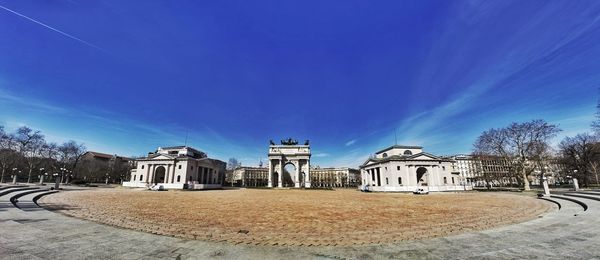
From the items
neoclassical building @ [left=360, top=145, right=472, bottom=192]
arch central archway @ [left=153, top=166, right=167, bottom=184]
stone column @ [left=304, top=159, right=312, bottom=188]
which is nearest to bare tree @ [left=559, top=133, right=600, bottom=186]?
neoclassical building @ [left=360, top=145, right=472, bottom=192]

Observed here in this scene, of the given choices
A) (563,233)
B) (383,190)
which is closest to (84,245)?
(563,233)

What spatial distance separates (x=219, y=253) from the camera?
5895mm

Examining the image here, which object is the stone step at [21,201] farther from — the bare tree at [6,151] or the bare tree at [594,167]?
the bare tree at [594,167]

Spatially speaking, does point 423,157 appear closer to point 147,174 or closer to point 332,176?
point 147,174

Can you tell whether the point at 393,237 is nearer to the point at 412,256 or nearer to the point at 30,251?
the point at 412,256

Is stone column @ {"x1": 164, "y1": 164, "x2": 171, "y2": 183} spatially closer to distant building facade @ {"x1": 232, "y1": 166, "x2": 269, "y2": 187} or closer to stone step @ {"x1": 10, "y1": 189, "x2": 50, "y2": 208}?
stone step @ {"x1": 10, "y1": 189, "x2": 50, "y2": 208}

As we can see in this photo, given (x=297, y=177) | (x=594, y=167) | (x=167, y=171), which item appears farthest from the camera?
(x=297, y=177)

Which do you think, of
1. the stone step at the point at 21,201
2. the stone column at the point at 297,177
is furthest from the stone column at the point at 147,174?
the stone step at the point at 21,201

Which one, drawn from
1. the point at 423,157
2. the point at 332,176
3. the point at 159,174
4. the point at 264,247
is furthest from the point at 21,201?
the point at 332,176

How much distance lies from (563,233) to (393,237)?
5251 millimetres

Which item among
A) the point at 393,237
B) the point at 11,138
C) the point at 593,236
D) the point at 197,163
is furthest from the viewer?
the point at 197,163

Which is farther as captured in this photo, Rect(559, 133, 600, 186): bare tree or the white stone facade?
the white stone facade

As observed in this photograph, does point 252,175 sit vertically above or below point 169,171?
below

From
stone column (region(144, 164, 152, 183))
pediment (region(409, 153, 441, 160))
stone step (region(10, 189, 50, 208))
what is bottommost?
stone step (region(10, 189, 50, 208))
